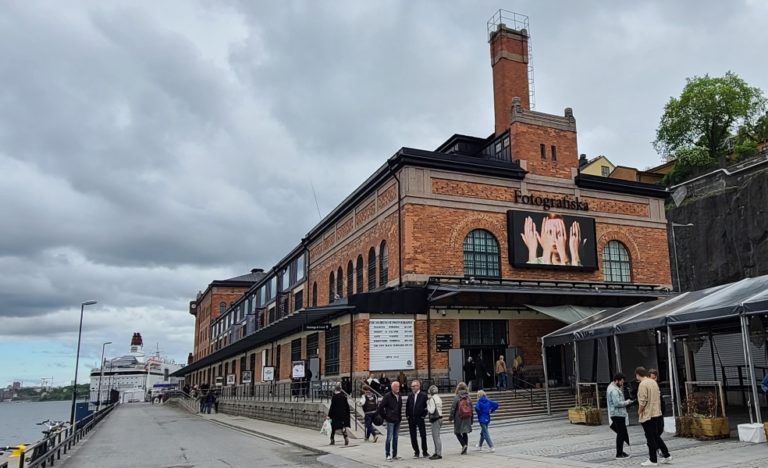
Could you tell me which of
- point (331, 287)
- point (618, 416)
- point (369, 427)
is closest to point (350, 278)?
point (331, 287)

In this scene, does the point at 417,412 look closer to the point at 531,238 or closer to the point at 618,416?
the point at 618,416

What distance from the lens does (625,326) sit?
17172 millimetres

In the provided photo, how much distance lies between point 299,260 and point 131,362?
103758 mm

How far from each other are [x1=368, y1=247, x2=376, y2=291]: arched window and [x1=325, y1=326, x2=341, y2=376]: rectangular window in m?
3.30

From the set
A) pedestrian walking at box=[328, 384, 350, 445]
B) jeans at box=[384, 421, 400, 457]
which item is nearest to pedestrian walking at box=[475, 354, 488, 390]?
pedestrian walking at box=[328, 384, 350, 445]

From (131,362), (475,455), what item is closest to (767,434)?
(475,455)

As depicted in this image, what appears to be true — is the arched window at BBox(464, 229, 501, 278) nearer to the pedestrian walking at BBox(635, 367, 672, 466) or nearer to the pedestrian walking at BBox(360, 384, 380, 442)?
the pedestrian walking at BBox(360, 384, 380, 442)

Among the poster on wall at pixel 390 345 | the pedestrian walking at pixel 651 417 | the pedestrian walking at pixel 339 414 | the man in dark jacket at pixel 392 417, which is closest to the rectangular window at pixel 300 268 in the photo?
the poster on wall at pixel 390 345

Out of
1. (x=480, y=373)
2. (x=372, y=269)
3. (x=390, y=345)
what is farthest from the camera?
(x=372, y=269)

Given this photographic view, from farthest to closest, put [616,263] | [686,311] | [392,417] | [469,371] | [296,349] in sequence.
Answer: [296,349]
[616,263]
[469,371]
[686,311]
[392,417]

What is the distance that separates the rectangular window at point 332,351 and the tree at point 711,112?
3636cm

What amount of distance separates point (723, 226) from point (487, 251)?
2461cm

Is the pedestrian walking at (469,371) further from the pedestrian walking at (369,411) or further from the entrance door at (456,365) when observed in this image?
the pedestrian walking at (369,411)

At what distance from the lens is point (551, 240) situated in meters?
29.9
